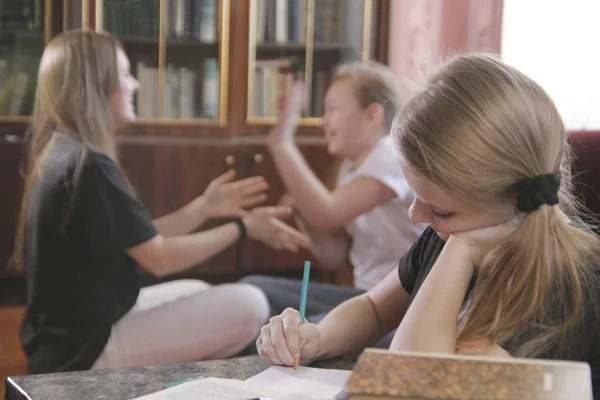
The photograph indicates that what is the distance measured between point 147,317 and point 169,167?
5.30 ft

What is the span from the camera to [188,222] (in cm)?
235

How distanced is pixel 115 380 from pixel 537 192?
56cm

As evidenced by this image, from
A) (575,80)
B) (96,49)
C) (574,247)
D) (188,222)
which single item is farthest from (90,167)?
(575,80)

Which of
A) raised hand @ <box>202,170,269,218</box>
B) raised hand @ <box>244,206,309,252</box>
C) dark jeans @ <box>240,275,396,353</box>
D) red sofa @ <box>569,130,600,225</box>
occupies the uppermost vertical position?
red sofa @ <box>569,130,600,225</box>

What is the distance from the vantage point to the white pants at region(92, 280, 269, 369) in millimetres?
1801

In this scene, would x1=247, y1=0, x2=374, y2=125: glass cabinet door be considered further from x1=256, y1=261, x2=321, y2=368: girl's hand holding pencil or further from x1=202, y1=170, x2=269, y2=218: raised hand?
x1=256, y1=261, x2=321, y2=368: girl's hand holding pencil

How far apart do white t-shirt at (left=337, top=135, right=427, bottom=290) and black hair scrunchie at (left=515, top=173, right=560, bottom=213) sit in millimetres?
1155

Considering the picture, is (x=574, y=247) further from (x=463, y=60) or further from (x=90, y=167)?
(x=90, y=167)

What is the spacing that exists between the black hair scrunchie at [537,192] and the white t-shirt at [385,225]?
1.16m

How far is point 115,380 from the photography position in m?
1.00

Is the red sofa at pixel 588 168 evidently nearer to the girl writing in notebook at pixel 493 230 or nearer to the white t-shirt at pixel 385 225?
the girl writing in notebook at pixel 493 230

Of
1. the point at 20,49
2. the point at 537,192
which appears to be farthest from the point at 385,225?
the point at 20,49

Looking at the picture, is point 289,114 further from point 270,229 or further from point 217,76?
point 270,229

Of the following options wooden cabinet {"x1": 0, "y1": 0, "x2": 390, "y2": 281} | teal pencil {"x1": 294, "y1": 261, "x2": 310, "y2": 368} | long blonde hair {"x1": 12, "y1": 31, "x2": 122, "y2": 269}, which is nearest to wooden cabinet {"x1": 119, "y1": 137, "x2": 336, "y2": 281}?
wooden cabinet {"x1": 0, "y1": 0, "x2": 390, "y2": 281}
